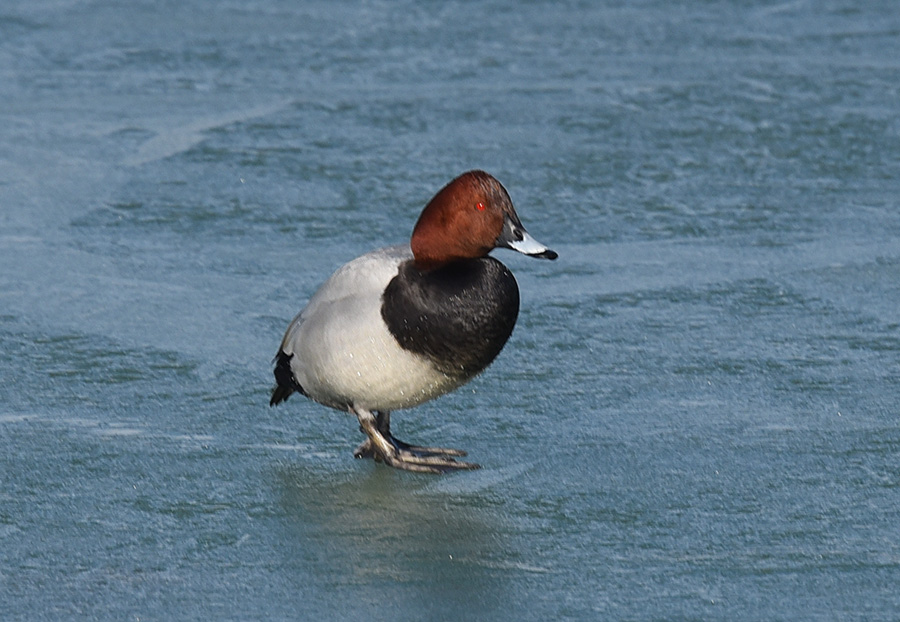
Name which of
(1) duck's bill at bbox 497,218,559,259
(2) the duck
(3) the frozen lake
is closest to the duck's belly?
(2) the duck

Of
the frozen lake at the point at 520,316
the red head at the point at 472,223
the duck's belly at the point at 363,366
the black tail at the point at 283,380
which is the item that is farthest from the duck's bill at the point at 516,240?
the black tail at the point at 283,380

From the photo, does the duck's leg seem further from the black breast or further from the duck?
the black breast

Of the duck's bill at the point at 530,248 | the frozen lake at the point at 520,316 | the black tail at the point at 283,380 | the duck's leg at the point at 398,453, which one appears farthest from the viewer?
the black tail at the point at 283,380

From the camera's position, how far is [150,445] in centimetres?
397

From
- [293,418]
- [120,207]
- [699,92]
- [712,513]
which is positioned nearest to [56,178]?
[120,207]

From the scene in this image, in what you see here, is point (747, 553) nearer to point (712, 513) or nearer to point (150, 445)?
point (712, 513)

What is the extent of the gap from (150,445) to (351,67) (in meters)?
4.64

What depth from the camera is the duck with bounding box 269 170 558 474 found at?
3.78 meters

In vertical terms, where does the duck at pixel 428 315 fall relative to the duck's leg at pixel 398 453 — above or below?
above

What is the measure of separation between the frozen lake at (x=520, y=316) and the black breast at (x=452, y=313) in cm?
32

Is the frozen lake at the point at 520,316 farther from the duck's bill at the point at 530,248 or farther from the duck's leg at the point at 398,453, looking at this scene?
the duck's bill at the point at 530,248

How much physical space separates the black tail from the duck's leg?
0.67 feet

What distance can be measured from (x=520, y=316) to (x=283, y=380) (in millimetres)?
1133

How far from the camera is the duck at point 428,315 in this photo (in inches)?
149
